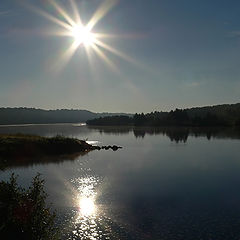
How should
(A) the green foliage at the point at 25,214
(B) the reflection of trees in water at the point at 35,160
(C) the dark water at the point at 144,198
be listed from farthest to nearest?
(B) the reflection of trees in water at the point at 35,160
(C) the dark water at the point at 144,198
(A) the green foliage at the point at 25,214

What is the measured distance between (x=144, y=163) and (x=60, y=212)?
1507 inches

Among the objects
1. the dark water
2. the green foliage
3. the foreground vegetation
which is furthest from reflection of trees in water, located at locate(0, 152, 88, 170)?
the green foliage

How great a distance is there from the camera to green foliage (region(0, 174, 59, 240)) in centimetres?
1880

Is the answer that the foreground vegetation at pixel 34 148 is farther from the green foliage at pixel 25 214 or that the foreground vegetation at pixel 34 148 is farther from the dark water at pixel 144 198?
the green foliage at pixel 25 214

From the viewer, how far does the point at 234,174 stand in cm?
5278

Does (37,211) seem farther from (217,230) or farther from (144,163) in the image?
(144,163)

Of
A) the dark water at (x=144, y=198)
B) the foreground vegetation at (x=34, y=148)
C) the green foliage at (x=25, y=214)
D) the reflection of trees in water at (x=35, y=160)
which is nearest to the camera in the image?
the green foliage at (x=25, y=214)

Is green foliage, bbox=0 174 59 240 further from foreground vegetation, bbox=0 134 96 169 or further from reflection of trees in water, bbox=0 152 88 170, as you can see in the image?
foreground vegetation, bbox=0 134 96 169

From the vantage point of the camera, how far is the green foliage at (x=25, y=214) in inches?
740

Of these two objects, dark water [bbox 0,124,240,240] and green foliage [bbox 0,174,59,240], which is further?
dark water [bbox 0,124,240,240]

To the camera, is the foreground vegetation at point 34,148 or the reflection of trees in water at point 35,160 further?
the foreground vegetation at point 34,148

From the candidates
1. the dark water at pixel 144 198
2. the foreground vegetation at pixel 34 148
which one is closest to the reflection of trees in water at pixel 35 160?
the foreground vegetation at pixel 34 148

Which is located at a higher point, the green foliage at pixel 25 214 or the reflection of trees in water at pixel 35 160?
the green foliage at pixel 25 214

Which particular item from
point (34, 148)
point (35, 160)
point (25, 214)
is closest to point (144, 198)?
point (25, 214)
